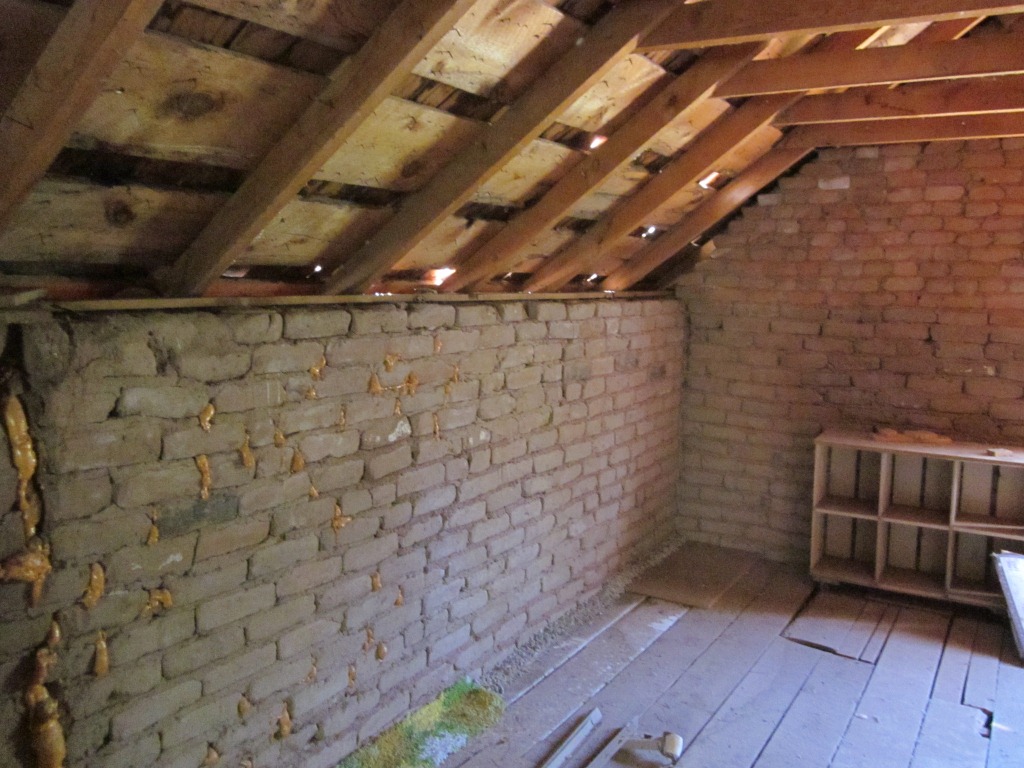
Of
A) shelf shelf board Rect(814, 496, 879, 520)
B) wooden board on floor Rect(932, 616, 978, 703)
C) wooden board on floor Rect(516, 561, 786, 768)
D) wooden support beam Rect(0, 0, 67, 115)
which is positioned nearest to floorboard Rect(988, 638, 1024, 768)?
wooden board on floor Rect(932, 616, 978, 703)

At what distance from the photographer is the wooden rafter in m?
2.84

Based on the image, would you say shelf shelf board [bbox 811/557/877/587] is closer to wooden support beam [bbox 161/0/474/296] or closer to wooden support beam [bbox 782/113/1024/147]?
wooden support beam [bbox 782/113/1024/147]

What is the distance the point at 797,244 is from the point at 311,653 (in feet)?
11.6

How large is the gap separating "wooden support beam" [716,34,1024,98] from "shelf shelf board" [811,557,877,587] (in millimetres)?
2605

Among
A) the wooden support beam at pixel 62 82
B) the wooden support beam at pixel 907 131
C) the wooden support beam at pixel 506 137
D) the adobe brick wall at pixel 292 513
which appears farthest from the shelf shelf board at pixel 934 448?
the wooden support beam at pixel 62 82

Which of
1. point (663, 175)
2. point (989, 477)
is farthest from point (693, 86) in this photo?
point (989, 477)

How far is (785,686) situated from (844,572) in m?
1.22

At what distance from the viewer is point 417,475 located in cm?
303

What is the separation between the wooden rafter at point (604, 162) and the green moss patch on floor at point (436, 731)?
1.63 m

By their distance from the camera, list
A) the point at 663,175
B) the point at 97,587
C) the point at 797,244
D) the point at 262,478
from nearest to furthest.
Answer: the point at 97,587 → the point at 262,478 → the point at 663,175 → the point at 797,244

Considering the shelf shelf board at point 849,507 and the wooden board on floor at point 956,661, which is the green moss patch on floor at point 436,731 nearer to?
the wooden board on floor at point 956,661

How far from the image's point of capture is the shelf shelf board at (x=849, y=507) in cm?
431

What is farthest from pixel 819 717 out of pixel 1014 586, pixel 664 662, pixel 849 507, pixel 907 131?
pixel 907 131

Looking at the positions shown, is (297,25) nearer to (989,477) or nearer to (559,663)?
(559,663)
